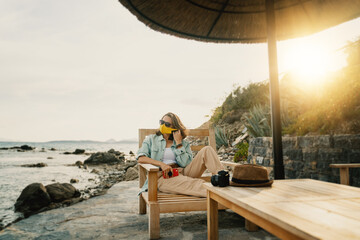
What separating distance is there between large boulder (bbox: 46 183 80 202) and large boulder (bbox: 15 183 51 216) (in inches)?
6.3

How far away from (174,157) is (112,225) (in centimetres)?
114

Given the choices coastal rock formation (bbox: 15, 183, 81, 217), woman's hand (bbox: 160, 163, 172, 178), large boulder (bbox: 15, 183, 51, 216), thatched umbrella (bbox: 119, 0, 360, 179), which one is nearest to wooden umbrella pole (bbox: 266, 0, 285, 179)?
thatched umbrella (bbox: 119, 0, 360, 179)

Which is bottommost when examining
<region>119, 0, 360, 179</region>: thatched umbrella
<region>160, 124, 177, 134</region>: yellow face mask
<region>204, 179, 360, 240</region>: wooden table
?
<region>204, 179, 360, 240</region>: wooden table

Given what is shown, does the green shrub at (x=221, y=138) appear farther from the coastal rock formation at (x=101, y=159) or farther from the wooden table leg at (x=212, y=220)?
the coastal rock formation at (x=101, y=159)

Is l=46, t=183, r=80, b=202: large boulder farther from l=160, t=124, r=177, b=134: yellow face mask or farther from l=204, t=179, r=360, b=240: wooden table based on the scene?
l=204, t=179, r=360, b=240: wooden table

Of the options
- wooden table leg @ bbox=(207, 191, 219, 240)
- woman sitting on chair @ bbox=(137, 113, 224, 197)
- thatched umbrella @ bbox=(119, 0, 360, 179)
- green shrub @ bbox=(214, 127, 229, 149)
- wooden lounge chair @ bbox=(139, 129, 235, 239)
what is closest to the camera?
wooden table leg @ bbox=(207, 191, 219, 240)

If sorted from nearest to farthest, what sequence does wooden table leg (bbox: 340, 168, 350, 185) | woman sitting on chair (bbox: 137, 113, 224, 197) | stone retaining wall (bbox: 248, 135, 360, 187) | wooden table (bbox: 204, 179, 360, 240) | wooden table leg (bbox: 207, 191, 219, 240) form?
wooden table (bbox: 204, 179, 360, 240) → wooden table leg (bbox: 207, 191, 219, 240) → wooden table leg (bbox: 340, 168, 350, 185) → woman sitting on chair (bbox: 137, 113, 224, 197) → stone retaining wall (bbox: 248, 135, 360, 187)

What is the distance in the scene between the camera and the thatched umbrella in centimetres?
338

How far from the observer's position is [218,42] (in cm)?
404

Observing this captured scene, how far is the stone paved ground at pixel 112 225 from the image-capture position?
2.45 m

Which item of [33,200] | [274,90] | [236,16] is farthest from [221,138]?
[33,200]

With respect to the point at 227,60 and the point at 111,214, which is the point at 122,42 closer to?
the point at 227,60

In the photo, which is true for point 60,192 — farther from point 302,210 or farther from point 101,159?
point 101,159

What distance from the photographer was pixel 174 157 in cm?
333
